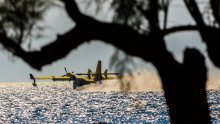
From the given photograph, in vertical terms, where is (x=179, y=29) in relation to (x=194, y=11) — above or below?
below

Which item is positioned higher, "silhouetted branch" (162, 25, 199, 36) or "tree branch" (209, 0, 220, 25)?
"tree branch" (209, 0, 220, 25)

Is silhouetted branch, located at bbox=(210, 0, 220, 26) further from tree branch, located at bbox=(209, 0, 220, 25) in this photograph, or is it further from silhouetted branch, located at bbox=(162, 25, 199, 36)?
silhouetted branch, located at bbox=(162, 25, 199, 36)

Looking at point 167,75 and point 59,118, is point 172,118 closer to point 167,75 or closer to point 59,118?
point 167,75

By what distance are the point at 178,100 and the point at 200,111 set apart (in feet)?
1.82

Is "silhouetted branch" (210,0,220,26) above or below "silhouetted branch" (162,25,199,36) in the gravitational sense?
above

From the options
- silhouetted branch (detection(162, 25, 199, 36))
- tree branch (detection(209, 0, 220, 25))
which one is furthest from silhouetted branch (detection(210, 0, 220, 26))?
silhouetted branch (detection(162, 25, 199, 36))

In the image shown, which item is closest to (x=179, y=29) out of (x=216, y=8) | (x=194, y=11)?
(x=194, y=11)

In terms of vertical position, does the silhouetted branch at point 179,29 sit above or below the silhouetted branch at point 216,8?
below

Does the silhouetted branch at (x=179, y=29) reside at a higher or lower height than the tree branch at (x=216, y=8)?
lower

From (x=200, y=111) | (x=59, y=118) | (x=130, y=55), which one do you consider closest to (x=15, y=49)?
(x=130, y=55)

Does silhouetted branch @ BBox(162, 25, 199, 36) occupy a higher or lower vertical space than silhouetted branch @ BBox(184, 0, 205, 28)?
lower

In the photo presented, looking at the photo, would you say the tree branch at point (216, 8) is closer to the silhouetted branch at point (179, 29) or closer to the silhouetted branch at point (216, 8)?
the silhouetted branch at point (216, 8)

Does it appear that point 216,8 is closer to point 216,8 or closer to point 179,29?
point 216,8

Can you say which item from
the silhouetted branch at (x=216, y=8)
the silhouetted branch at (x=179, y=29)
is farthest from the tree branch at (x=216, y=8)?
the silhouetted branch at (x=179, y=29)
